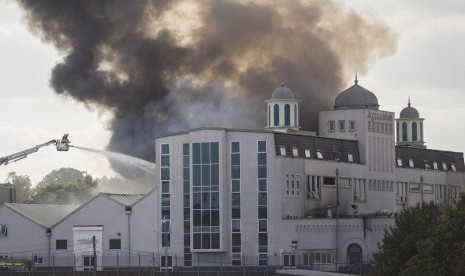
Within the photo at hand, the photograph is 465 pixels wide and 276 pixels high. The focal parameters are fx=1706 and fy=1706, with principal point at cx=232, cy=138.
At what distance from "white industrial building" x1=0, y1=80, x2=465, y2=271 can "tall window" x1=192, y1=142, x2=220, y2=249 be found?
10 centimetres

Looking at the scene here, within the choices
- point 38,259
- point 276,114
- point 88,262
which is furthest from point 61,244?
point 276,114

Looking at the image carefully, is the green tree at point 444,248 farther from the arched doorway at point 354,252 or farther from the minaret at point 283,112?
the minaret at point 283,112

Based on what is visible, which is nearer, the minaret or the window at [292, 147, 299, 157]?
the window at [292, 147, 299, 157]

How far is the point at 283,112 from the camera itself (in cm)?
18962

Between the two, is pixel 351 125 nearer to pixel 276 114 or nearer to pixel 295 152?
pixel 276 114

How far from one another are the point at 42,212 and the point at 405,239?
59.8m

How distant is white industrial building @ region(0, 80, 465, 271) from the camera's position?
16962cm

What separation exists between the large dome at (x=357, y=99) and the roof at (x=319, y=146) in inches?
243

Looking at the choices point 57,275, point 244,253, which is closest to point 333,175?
point 244,253

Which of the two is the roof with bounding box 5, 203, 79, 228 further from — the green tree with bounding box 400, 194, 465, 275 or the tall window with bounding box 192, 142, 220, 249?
the green tree with bounding box 400, 194, 465, 275

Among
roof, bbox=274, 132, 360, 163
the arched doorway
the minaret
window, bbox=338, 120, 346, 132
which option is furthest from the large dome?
the arched doorway

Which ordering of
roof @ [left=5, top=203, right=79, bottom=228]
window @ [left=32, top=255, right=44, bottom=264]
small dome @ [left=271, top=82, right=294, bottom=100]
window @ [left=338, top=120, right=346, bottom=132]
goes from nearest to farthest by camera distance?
window @ [left=32, top=255, right=44, bottom=264]
roof @ [left=5, top=203, right=79, bottom=228]
small dome @ [left=271, top=82, right=294, bottom=100]
window @ [left=338, top=120, right=346, bottom=132]

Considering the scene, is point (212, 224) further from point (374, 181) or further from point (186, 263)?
point (374, 181)

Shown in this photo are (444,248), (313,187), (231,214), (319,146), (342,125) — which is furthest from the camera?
(342,125)
